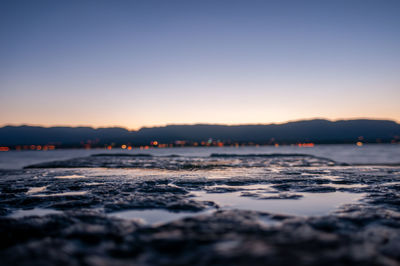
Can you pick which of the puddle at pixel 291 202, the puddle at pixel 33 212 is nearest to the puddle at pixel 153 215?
the puddle at pixel 291 202

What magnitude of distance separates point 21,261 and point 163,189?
16.8 ft

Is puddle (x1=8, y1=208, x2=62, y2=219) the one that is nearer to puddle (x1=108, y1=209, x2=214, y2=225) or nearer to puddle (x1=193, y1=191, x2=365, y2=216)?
Answer: puddle (x1=108, y1=209, x2=214, y2=225)

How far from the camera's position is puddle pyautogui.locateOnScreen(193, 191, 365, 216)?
5254 mm

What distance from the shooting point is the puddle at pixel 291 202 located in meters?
5.25

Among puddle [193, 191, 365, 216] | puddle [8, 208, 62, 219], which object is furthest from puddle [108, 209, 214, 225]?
puddle [8, 208, 62, 219]

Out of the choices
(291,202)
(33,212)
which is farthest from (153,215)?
(291,202)

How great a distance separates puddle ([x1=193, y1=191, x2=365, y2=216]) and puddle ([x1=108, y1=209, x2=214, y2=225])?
1.03 m

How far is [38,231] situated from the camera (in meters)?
3.87

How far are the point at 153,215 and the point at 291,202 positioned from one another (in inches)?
116

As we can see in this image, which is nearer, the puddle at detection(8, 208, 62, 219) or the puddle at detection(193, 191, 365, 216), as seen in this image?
the puddle at detection(8, 208, 62, 219)

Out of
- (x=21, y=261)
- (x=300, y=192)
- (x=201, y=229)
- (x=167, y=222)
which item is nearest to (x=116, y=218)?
(x=167, y=222)

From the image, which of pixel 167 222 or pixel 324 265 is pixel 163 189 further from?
pixel 324 265

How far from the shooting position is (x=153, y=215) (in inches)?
192

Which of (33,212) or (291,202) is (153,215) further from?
(291,202)
